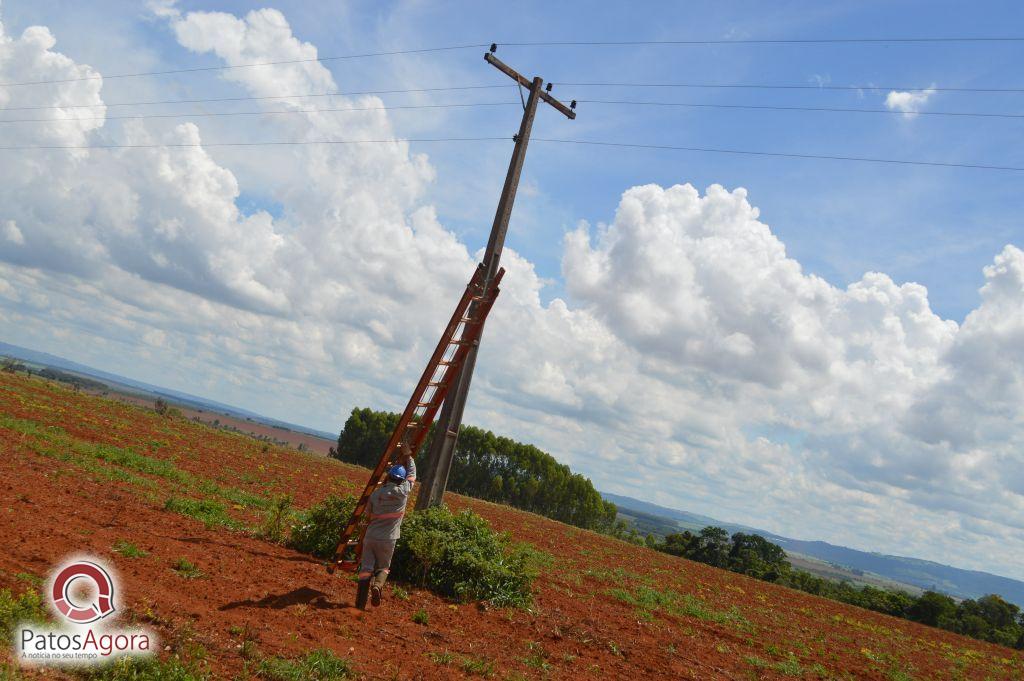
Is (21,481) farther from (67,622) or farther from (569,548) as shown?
(569,548)

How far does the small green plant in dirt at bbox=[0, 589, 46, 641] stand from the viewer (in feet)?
20.0

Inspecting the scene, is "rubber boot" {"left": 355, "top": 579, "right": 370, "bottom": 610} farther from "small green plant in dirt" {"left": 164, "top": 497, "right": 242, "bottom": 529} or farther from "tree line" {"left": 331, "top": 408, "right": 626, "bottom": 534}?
"tree line" {"left": 331, "top": 408, "right": 626, "bottom": 534}

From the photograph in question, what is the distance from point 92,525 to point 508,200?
978 centimetres

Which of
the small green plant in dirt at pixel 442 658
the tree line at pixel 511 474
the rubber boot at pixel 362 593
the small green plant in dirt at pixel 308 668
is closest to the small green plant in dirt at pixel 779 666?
the small green plant in dirt at pixel 442 658

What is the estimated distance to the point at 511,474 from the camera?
83.6 m

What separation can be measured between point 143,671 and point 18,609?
58.2 inches

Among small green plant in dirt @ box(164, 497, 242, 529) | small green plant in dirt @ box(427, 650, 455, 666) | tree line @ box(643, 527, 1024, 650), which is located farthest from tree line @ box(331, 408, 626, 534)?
small green plant in dirt @ box(427, 650, 455, 666)

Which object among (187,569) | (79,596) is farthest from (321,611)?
(79,596)

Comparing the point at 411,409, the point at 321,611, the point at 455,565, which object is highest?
the point at 411,409

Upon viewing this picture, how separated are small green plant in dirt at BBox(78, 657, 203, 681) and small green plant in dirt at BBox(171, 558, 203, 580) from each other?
304 cm

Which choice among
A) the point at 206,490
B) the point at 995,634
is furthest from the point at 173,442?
the point at 995,634

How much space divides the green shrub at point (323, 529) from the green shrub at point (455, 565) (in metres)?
1.30

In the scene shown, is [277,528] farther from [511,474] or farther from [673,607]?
[511,474]

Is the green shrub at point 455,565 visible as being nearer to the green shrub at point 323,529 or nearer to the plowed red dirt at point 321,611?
the plowed red dirt at point 321,611
